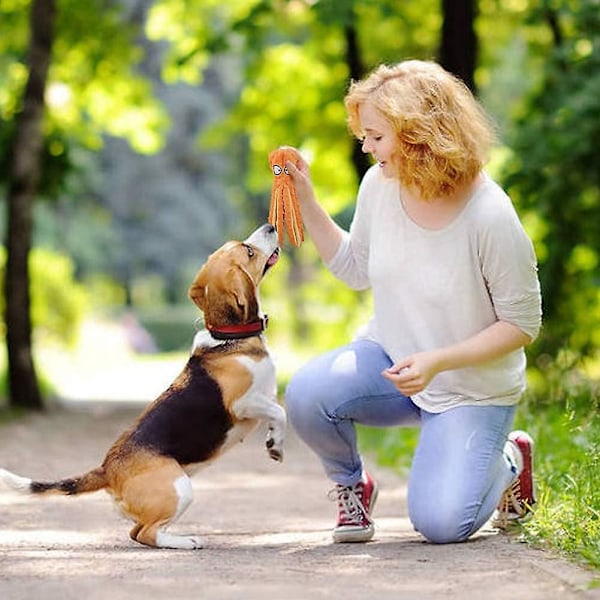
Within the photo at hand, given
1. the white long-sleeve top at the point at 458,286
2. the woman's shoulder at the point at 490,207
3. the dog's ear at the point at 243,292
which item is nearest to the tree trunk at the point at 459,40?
the white long-sleeve top at the point at 458,286

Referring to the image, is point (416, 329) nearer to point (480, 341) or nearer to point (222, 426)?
point (480, 341)

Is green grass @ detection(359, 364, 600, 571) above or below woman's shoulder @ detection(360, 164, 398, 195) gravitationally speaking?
below

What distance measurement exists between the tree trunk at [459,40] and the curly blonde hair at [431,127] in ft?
26.0

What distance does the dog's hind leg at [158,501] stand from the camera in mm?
5000

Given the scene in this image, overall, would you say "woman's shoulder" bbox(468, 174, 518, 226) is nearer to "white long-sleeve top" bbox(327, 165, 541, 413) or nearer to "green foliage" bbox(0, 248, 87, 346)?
"white long-sleeve top" bbox(327, 165, 541, 413)

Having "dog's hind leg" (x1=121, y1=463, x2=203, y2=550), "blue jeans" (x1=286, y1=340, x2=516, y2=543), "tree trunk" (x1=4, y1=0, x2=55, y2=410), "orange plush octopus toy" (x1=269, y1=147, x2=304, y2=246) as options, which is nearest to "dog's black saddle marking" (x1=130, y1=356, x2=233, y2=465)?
"dog's hind leg" (x1=121, y1=463, x2=203, y2=550)

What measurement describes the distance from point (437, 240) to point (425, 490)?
98 centimetres

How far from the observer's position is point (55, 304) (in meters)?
23.1

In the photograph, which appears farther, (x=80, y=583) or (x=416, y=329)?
(x=416, y=329)

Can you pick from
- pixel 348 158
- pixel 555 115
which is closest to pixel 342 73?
pixel 348 158

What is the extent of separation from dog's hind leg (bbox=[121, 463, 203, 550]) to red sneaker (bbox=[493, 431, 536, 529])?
4.30ft

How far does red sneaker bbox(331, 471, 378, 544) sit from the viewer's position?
17.6ft

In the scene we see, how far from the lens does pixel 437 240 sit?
207 inches

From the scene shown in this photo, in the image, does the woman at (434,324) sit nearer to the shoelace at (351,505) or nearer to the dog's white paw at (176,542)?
the shoelace at (351,505)
